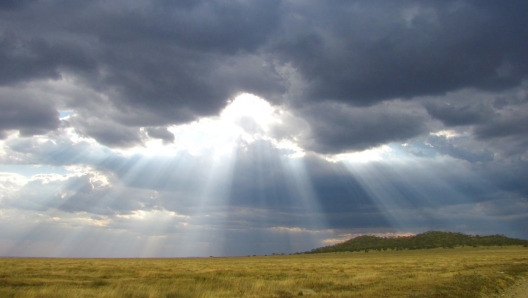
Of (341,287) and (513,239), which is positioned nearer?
(341,287)

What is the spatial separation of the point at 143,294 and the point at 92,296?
2562 millimetres

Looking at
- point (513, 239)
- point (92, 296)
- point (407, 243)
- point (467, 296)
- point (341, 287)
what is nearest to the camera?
point (467, 296)

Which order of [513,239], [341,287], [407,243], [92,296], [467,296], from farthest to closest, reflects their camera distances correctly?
[407,243] < [513,239] < [341,287] < [92,296] < [467,296]

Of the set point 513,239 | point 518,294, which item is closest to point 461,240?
point 513,239

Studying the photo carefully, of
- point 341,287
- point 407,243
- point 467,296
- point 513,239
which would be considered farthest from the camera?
point 407,243

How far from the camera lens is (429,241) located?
485ft

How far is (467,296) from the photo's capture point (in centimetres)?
1828

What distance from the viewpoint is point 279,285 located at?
25109mm

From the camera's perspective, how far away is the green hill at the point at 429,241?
13300 centimetres

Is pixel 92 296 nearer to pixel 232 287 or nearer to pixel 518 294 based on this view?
pixel 232 287

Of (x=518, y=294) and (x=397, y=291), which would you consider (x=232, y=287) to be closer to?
(x=397, y=291)

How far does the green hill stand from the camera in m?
133

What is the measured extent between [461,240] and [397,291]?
142788mm

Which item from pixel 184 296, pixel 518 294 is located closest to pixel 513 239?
pixel 518 294
